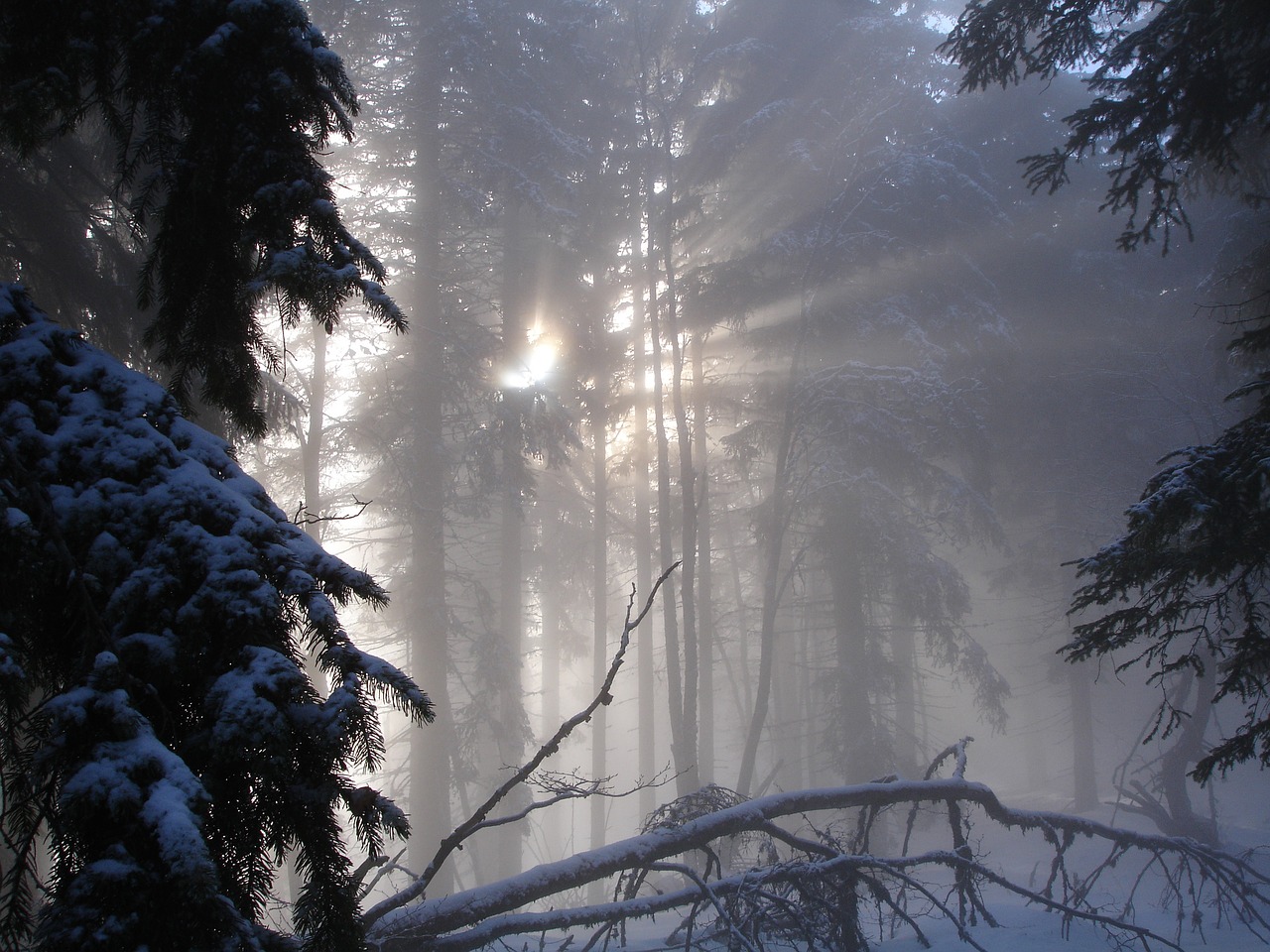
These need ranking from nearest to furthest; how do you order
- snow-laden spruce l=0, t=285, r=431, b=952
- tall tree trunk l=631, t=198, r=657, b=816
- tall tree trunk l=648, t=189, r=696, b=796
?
1. snow-laden spruce l=0, t=285, r=431, b=952
2. tall tree trunk l=648, t=189, r=696, b=796
3. tall tree trunk l=631, t=198, r=657, b=816

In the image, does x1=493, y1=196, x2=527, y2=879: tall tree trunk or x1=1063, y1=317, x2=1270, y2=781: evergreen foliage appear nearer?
x1=1063, y1=317, x2=1270, y2=781: evergreen foliage

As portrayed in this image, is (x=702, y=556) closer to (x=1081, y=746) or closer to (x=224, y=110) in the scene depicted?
(x=1081, y=746)

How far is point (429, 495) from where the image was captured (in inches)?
523

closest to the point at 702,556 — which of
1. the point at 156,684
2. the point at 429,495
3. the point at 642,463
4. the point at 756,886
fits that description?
the point at 642,463

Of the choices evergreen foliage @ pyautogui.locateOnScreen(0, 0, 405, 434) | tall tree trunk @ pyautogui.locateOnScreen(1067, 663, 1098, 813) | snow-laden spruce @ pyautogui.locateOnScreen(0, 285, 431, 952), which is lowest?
tall tree trunk @ pyautogui.locateOnScreen(1067, 663, 1098, 813)

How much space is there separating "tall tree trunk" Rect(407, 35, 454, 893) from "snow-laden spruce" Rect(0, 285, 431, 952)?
1134 cm

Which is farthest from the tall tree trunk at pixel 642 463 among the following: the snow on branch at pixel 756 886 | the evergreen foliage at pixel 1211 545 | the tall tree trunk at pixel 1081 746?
the evergreen foliage at pixel 1211 545

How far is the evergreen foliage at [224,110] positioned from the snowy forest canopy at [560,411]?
0.05 feet

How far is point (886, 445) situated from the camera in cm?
1380

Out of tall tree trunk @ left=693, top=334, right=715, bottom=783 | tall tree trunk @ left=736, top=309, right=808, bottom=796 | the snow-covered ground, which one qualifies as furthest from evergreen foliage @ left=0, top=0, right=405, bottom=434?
tall tree trunk @ left=693, top=334, right=715, bottom=783

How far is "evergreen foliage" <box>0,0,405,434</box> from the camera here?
2115 millimetres

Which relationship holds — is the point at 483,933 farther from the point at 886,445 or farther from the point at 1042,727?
the point at 1042,727

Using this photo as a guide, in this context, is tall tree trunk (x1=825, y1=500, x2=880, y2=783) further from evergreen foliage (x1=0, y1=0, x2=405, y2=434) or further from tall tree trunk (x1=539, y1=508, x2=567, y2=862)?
evergreen foliage (x1=0, y1=0, x2=405, y2=434)

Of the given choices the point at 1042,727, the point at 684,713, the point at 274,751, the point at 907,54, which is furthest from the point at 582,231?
the point at 1042,727
